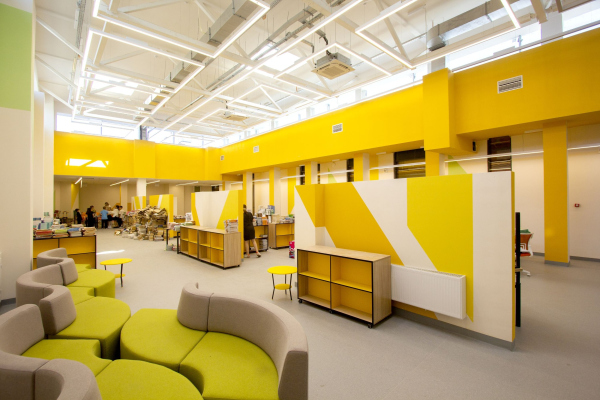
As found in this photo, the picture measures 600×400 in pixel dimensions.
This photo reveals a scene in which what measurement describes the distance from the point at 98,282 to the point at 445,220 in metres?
5.36

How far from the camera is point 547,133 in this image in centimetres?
727

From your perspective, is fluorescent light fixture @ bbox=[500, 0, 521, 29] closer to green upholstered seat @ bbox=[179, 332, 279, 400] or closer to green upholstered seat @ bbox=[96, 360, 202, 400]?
green upholstered seat @ bbox=[179, 332, 279, 400]

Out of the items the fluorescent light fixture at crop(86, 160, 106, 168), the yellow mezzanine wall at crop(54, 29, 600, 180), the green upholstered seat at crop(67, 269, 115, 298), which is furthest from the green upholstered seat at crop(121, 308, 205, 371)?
the fluorescent light fixture at crop(86, 160, 106, 168)

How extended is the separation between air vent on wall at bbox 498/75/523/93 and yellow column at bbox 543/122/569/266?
1.37 m

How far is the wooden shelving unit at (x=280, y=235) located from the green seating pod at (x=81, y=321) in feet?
23.9

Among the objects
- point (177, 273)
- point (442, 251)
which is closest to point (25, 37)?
point (177, 273)

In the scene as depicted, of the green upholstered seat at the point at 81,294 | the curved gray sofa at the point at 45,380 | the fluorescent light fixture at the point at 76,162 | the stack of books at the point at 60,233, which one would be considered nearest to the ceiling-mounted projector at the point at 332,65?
the green upholstered seat at the point at 81,294

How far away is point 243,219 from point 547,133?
8579mm

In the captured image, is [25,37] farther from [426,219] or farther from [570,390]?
[570,390]

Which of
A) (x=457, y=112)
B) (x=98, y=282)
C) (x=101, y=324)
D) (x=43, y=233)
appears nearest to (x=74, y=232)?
(x=43, y=233)

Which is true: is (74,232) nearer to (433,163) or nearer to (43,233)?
(43,233)

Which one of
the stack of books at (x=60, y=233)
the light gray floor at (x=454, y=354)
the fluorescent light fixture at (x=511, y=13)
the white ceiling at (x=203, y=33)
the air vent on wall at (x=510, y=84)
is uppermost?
the white ceiling at (x=203, y=33)

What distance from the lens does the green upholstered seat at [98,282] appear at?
→ 4288 millimetres

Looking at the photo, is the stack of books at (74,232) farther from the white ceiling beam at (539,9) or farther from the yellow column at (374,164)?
the white ceiling beam at (539,9)
